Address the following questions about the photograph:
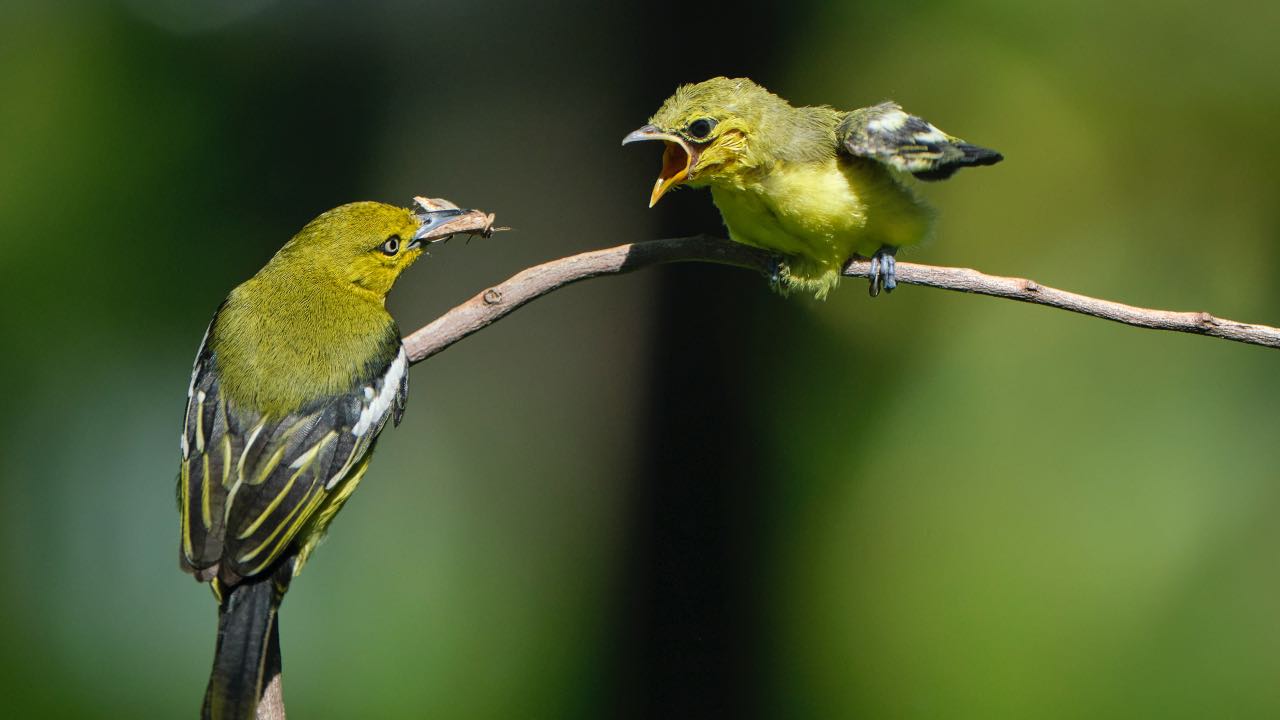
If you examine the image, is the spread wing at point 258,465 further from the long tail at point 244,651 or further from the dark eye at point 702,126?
the dark eye at point 702,126

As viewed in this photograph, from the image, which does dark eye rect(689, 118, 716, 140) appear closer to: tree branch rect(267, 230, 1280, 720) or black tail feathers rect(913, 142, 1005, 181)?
tree branch rect(267, 230, 1280, 720)

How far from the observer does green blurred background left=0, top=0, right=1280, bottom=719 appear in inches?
260

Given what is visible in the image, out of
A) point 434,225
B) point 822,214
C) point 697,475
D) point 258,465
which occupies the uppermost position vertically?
point 822,214

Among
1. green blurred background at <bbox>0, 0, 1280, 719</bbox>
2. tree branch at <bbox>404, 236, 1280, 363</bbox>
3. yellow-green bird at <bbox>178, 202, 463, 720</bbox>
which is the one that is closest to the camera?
tree branch at <bbox>404, 236, 1280, 363</bbox>

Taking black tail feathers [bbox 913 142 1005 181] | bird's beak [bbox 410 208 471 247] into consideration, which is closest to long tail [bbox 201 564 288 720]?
bird's beak [bbox 410 208 471 247]

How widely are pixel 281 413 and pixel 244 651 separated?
Result: 719mm

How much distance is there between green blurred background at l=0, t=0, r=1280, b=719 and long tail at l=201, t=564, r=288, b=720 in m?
4.32

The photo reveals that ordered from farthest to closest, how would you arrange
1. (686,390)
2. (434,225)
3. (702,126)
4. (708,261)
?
(686,390) → (434,225) → (702,126) → (708,261)

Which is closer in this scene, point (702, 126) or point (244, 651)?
point (244, 651)

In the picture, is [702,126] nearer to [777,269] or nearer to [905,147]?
[777,269]

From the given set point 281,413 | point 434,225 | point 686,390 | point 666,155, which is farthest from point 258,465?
point 686,390

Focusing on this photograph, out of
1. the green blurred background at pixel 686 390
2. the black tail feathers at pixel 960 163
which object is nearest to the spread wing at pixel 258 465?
the black tail feathers at pixel 960 163

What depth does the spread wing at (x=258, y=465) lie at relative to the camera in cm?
293

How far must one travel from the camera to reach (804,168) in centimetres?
332
